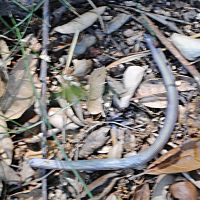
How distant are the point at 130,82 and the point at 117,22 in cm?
23

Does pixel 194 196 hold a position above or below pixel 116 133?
below

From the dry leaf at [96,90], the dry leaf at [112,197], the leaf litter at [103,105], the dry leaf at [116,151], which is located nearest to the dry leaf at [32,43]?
the leaf litter at [103,105]

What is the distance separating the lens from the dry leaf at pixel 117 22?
1.94 meters

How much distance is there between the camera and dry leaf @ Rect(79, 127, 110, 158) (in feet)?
5.99

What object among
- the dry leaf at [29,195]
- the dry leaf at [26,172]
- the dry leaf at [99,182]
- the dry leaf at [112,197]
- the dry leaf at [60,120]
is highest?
the dry leaf at [60,120]

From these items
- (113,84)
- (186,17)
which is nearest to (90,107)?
(113,84)

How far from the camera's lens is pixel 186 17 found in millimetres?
1956

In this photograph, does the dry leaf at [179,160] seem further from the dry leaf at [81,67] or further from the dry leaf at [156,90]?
the dry leaf at [81,67]

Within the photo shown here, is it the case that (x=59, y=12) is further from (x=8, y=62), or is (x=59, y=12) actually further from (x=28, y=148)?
(x=28, y=148)

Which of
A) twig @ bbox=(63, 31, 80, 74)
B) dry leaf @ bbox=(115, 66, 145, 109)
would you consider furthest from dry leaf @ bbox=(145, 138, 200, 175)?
twig @ bbox=(63, 31, 80, 74)

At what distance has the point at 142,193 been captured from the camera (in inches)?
71.4

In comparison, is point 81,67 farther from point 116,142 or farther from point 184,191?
point 184,191

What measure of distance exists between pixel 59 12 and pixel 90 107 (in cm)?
37

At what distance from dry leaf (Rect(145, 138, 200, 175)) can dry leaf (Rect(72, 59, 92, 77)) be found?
40cm
